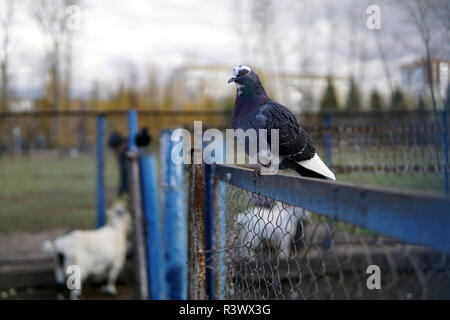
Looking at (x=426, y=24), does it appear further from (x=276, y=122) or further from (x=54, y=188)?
(x=54, y=188)

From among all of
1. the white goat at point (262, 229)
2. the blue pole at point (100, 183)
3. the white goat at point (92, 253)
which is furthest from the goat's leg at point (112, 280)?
the white goat at point (262, 229)

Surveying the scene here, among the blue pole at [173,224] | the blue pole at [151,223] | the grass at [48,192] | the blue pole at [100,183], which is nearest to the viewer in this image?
the blue pole at [173,224]

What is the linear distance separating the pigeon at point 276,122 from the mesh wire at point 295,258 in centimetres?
25

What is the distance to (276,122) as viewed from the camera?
204 cm

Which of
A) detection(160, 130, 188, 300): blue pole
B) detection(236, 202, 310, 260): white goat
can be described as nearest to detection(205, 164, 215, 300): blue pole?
detection(236, 202, 310, 260): white goat

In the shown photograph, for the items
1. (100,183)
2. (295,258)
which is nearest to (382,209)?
(295,258)

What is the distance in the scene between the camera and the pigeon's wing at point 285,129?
204 cm

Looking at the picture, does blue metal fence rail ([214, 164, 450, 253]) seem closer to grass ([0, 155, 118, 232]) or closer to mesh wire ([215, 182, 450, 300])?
mesh wire ([215, 182, 450, 300])

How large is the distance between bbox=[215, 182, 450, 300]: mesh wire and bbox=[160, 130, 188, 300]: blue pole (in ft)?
1.95

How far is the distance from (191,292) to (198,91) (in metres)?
7.57

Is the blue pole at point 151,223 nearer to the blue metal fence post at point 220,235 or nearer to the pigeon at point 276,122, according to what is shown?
the blue metal fence post at point 220,235

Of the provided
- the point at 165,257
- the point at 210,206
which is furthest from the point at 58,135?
the point at 210,206

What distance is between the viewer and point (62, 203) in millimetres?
9172

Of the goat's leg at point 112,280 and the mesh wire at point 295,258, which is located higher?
the mesh wire at point 295,258
